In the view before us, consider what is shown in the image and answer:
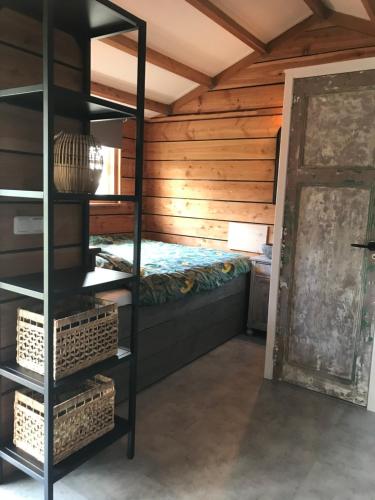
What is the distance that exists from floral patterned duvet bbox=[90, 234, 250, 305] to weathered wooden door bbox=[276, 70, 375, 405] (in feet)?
2.22

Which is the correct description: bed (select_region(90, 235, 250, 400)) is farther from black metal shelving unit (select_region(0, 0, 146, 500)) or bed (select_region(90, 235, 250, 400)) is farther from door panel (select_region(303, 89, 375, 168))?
door panel (select_region(303, 89, 375, 168))

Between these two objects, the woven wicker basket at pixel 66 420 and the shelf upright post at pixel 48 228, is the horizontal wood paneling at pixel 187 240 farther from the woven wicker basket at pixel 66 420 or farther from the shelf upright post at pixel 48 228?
the shelf upright post at pixel 48 228

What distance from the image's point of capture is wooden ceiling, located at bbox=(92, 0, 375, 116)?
3.11m

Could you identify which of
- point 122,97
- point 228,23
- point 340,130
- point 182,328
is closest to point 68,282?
point 182,328

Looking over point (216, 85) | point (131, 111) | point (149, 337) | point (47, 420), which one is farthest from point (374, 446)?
point (216, 85)

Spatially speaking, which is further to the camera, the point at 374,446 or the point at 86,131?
the point at 374,446

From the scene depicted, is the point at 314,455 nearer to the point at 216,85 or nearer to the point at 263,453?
the point at 263,453

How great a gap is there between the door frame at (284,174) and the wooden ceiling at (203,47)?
29.7 inches

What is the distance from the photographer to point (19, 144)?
5.57ft

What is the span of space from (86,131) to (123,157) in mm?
2917

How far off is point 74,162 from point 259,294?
8.42ft

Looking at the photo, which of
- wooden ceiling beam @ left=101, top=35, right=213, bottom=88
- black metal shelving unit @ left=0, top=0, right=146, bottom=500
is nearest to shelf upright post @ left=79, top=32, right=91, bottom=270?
black metal shelving unit @ left=0, top=0, right=146, bottom=500

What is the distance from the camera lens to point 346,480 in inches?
74.4

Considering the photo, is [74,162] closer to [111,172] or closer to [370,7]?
[370,7]
